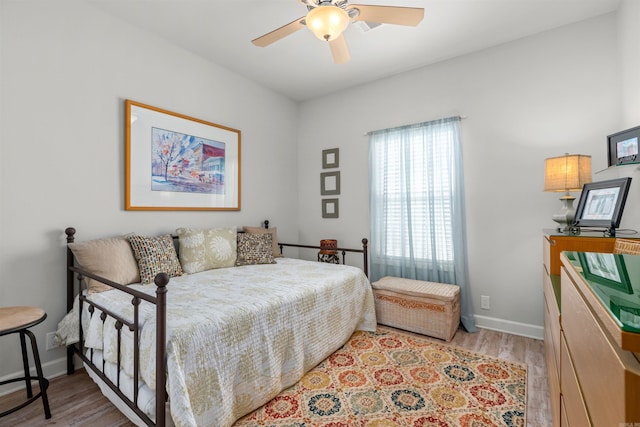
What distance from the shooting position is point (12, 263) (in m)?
1.86

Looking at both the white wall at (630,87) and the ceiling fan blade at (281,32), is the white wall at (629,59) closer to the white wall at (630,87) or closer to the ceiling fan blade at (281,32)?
the white wall at (630,87)

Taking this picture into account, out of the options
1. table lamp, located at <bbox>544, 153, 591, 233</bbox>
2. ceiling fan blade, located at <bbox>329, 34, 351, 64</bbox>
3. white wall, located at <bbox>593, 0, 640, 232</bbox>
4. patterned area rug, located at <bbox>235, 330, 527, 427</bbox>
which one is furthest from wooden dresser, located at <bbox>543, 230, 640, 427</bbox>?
ceiling fan blade, located at <bbox>329, 34, 351, 64</bbox>

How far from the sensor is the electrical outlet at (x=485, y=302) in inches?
110

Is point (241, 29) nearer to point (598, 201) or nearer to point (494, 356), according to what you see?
point (598, 201)

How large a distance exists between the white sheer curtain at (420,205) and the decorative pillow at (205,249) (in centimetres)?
159

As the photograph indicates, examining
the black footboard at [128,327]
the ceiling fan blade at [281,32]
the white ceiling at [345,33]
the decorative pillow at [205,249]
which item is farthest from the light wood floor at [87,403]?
the white ceiling at [345,33]

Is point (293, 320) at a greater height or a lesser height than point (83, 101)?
lesser

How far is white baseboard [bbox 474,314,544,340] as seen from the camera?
2.57m

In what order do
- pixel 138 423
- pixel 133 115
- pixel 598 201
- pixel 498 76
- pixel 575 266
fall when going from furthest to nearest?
1. pixel 498 76
2. pixel 133 115
3. pixel 598 201
4. pixel 138 423
5. pixel 575 266

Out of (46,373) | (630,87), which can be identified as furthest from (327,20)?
(46,373)

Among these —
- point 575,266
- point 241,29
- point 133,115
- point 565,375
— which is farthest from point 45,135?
point 565,375

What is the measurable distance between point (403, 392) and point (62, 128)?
113 inches

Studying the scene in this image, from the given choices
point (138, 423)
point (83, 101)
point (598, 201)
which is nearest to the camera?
point (138, 423)

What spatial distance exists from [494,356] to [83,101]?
3.60 metres
